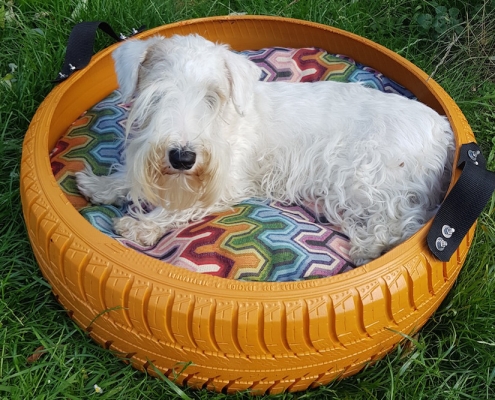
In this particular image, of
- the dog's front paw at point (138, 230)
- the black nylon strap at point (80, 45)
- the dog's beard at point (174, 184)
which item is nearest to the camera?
the dog's beard at point (174, 184)

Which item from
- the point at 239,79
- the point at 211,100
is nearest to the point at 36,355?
the point at 211,100

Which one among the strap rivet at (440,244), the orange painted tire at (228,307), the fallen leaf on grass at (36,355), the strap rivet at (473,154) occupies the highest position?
the strap rivet at (473,154)

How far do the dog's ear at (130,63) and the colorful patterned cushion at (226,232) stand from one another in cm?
87

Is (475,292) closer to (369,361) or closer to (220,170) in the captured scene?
(369,361)

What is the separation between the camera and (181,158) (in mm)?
2770

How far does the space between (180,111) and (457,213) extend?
158 cm

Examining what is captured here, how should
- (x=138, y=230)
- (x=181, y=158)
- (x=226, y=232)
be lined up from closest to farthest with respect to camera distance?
(x=181, y=158), (x=226, y=232), (x=138, y=230)

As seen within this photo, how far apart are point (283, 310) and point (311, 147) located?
Result: 140 cm

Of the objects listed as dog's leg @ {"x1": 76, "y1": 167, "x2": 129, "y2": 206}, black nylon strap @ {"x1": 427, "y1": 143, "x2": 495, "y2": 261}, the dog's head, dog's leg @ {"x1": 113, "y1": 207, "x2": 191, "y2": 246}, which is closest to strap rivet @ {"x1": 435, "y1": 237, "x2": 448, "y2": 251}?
black nylon strap @ {"x1": 427, "y1": 143, "x2": 495, "y2": 261}

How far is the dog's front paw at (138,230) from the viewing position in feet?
11.1

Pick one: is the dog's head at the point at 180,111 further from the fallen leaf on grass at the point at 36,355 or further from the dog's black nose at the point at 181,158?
the fallen leaf on grass at the point at 36,355

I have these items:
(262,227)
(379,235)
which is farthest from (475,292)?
(262,227)

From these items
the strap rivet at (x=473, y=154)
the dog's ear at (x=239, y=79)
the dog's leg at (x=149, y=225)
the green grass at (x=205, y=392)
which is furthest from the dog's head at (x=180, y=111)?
the strap rivet at (x=473, y=154)

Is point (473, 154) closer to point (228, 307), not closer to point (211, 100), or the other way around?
point (211, 100)
